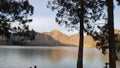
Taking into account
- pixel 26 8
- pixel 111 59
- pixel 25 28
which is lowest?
pixel 111 59

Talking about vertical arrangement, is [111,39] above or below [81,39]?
above

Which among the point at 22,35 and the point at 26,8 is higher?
the point at 26,8

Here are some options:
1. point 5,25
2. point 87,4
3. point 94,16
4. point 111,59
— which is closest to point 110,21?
point 111,59

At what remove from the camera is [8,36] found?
26.6m

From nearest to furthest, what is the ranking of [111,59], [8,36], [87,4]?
[111,59] < [87,4] < [8,36]

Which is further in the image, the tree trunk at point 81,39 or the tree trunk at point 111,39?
the tree trunk at point 81,39

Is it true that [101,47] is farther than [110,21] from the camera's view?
Yes

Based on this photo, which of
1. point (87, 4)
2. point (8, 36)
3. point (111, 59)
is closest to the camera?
point (111, 59)

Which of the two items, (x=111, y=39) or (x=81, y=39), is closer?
(x=111, y=39)

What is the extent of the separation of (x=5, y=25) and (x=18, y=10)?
6.74 ft

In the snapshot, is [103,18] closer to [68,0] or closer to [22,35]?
[68,0]

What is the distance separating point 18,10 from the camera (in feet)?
89.5

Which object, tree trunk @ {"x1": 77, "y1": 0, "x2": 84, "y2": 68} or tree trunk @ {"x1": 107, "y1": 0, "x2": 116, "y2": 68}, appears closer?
tree trunk @ {"x1": 107, "y1": 0, "x2": 116, "y2": 68}

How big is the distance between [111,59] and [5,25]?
1255 cm
